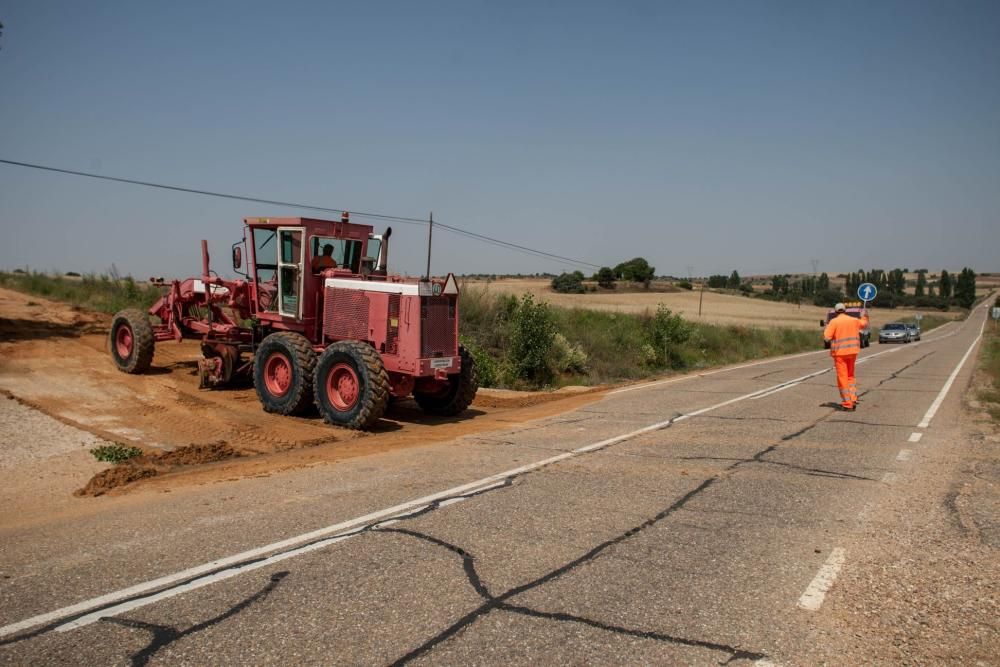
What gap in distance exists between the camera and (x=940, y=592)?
14.8ft

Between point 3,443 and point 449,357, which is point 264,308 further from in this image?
point 3,443

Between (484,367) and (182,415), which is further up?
(484,367)

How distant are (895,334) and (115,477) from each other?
1890 inches

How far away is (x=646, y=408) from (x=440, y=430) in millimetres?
4168

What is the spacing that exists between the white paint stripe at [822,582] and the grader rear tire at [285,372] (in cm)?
829

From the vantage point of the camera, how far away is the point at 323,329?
39.3 ft

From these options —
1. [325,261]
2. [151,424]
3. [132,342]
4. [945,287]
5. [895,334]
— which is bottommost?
[151,424]

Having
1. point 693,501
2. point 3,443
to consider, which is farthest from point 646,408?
point 3,443

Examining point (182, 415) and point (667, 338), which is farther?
point (667, 338)

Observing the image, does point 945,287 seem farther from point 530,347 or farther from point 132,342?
point 132,342

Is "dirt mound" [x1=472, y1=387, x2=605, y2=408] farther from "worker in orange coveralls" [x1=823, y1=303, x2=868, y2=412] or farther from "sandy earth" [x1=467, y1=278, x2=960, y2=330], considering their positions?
A: "sandy earth" [x1=467, y1=278, x2=960, y2=330]

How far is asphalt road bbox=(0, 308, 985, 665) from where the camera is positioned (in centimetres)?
378

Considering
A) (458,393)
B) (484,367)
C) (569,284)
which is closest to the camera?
(458,393)

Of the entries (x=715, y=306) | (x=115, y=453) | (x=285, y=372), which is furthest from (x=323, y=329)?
(x=715, y=306)
